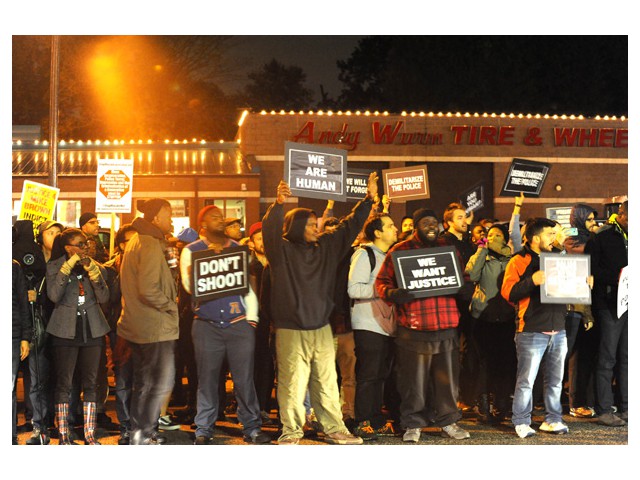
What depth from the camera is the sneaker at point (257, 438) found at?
875 centimetres

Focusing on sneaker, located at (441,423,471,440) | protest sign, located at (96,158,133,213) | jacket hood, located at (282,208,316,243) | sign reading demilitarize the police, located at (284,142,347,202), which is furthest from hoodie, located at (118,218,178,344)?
protest sign, located at (96,158,133,213)

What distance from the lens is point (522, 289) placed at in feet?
29.3

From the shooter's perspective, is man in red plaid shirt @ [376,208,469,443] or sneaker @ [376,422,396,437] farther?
sneaker @ [376,422,396,437]

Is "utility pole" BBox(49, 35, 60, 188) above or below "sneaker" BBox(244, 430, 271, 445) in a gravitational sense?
above

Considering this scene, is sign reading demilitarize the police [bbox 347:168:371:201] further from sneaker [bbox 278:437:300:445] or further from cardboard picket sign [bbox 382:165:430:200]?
sneaker [bbox 278:437:300:445]

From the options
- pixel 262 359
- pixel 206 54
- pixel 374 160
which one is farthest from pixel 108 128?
pixel 262 359

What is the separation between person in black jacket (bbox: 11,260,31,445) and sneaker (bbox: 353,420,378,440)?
10.6ft

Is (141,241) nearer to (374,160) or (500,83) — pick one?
(374,160)

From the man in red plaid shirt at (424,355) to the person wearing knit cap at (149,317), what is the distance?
6.97ft

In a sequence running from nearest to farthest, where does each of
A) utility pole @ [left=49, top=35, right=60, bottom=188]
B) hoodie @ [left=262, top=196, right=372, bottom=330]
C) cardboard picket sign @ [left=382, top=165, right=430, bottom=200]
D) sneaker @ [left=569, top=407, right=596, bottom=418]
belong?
1. hoodie @ [left=262, top=196, right=372, bottom=330]
2. sneaker @ [left=569, top=407, right=596, bottom=418]
3. cardboard picket sign @ [left=382, top=165, right=430, bottom=200]
4. utility pole @ [left=49, top=35, right=60, bottom=188]

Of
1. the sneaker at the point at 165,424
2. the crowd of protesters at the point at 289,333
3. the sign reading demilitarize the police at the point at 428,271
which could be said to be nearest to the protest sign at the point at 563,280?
the crowd of protesters at the point at 289,333

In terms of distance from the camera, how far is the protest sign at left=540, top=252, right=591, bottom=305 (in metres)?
8.81

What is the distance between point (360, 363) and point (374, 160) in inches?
891

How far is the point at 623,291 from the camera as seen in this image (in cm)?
973
